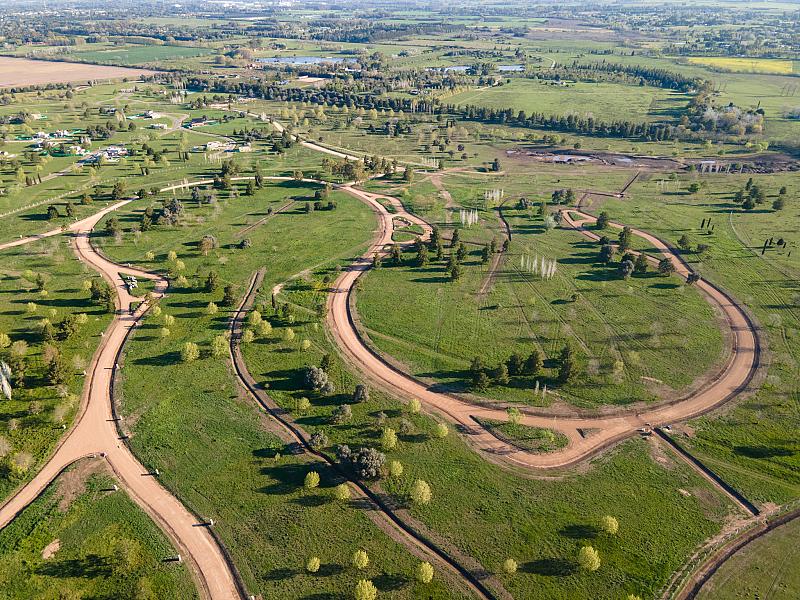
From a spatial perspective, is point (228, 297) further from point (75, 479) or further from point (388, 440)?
point (388, 440)

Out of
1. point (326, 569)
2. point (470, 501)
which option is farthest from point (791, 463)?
point (326, 569)

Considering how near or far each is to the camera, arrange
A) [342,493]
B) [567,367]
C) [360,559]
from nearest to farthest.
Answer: [360,559]
[342,493]
[567,367]

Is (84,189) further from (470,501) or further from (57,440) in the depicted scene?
(470,501)

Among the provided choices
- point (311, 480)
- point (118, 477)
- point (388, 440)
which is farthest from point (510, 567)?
point (118, 477)

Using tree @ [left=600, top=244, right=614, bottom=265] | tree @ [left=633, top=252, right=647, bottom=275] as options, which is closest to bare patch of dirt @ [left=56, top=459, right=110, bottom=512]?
tree @ [left=600, top=244, right=614, bottom=265]

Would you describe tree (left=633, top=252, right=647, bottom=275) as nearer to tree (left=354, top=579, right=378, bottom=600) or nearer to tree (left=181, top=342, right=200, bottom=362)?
tree (left=354, top=579, right=378, bottom=600)

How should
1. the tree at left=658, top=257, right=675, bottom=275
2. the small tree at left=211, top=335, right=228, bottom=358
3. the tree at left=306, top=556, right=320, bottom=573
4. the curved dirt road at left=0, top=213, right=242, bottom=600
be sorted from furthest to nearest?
the tree at left=658, top=257, right=675, bottom=275
the small tree at left=211, top=335, right=228, bottom=358
the curved dirt road at left=0, top=213, right=242, bottom=600
the tree at left=306, top=556, right=320, bottom=573
